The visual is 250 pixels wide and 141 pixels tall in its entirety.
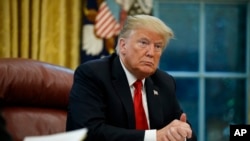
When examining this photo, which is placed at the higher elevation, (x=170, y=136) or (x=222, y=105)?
(x=170, y=136)

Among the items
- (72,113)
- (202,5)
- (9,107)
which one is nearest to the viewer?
(72,113)

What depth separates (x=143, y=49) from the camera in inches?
72.2

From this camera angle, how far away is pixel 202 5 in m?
3.23

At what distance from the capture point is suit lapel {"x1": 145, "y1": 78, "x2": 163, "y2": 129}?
190 cm

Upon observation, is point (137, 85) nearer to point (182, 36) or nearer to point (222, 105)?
point (182, 36)

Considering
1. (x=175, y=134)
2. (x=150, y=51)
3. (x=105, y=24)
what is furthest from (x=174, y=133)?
(x=105, y=24)

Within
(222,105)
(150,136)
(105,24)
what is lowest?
(222,105)

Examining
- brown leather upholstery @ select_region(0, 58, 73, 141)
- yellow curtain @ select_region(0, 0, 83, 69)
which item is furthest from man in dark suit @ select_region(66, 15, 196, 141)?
yellow curtain @ select_region(0, 0, 83, 69)

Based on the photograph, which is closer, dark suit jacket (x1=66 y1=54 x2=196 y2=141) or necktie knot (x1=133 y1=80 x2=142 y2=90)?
dark suit jacket (x1=66 y1=54 x2=196 y2=141)

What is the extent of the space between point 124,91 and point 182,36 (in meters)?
1.49

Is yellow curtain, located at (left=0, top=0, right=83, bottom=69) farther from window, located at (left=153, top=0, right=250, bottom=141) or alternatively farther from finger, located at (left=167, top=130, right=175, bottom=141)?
finger, located at (left=167, top=130, right=175, bottom=141)

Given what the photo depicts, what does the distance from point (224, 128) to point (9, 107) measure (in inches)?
66.8

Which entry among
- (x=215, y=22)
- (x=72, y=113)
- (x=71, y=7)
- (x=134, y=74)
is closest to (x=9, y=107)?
(x=72, y=113)

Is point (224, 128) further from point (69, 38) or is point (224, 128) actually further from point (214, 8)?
point (69, 38)
